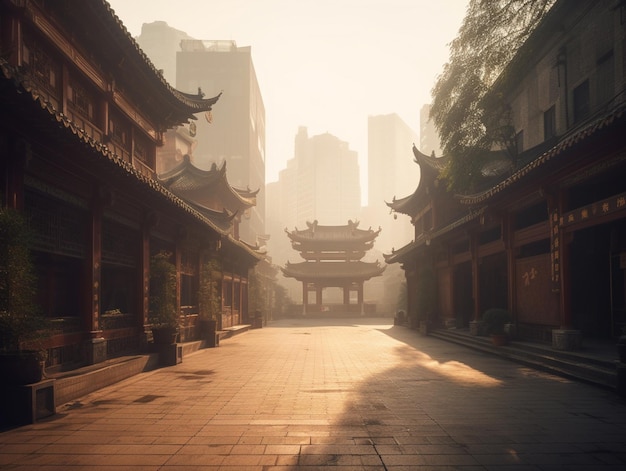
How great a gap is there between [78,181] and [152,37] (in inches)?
6288

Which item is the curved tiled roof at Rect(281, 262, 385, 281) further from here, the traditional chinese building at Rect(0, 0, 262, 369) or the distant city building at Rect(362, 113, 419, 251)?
the distant city building at Rect(362, 113, 419, 251)

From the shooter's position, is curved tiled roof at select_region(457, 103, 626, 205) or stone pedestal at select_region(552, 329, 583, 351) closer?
curved tiled roof at select_region(457, 103, 626, 205)

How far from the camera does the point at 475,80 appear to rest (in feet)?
52.5

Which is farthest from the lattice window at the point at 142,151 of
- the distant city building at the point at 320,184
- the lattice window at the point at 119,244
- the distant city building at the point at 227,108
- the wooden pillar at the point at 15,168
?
the distant city building at the point at 320,184

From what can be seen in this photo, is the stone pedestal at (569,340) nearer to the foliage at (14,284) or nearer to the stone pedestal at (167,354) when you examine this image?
the stone pedestal at (167,354)

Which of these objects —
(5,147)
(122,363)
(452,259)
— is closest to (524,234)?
(452,259)

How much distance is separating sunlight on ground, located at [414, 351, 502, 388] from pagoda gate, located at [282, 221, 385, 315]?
99.7 feet

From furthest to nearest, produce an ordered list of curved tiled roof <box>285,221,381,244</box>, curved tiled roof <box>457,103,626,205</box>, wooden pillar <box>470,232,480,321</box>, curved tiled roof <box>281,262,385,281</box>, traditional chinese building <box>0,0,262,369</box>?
curved tiled roof <box>285,221,381,244</box>
curved tiled roof <box>281,262,385,281</box>
wooden pillar <box>470,232,480,321</box>
curved tiled roof <box>457,103,626,205</box>
traditional chinese building <box>0,0,262,369</box>

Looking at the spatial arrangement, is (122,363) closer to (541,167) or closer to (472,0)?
(541,167)

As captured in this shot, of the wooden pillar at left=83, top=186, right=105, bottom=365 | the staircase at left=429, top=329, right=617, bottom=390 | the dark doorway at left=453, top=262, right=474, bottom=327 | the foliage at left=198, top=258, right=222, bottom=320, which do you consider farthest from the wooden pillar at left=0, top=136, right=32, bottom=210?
the dark doorway at left=453, top=262, right=474, bottom=327

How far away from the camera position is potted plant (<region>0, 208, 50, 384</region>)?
5.79m

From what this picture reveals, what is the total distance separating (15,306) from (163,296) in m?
5.63

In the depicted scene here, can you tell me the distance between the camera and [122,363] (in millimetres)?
9141

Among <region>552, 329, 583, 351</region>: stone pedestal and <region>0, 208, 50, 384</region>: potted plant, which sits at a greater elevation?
<region>0, 208, 50, 384</region>: potted plant
